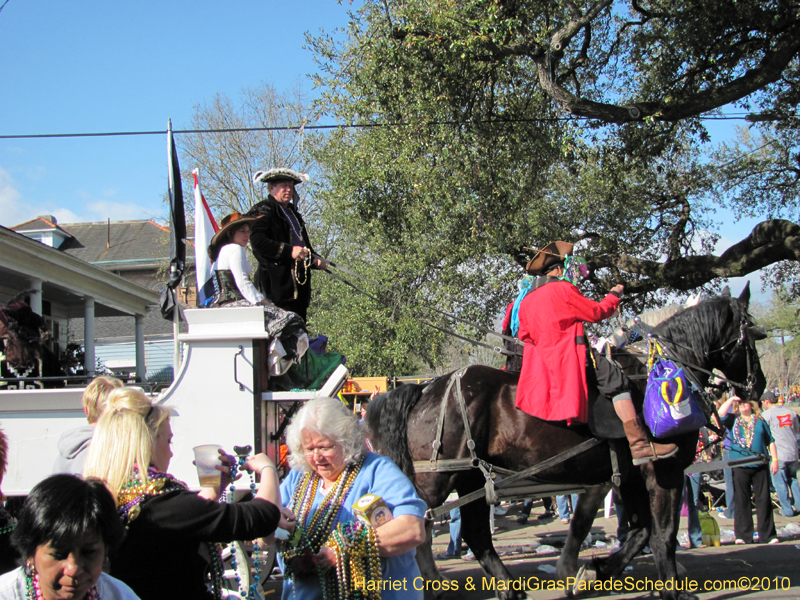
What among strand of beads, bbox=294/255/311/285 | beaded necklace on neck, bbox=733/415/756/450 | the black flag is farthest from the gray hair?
beaded necklace on neck, bbox=733/415/756/450

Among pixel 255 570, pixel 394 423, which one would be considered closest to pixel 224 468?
pixel 255 570

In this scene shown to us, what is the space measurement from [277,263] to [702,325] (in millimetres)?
3802

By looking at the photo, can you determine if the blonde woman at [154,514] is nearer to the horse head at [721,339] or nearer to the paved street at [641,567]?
the paved street at [641,567]

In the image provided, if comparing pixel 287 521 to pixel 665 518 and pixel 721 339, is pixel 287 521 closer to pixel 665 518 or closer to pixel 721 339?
pixel 665 518

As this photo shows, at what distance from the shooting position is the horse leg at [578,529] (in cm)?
571

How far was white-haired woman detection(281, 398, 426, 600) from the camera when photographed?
2.56 meters

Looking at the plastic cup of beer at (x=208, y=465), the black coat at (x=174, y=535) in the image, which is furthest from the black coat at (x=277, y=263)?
the black coat at (x=174, y=535)

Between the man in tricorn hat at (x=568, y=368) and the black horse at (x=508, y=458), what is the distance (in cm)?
23

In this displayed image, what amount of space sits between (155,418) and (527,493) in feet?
13.1

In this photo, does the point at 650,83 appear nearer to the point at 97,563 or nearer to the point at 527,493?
the point at 527,493

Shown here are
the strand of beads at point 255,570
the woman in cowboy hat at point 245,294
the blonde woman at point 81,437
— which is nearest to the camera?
the strand of beads at point 255,570

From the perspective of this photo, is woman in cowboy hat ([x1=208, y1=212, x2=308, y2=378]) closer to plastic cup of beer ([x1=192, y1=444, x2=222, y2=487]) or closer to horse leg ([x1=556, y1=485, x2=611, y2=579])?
plastic cup of beer ([x1=192, y1=444, x2=222, y2=487])

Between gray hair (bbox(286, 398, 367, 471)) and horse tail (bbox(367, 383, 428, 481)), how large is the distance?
2574mm

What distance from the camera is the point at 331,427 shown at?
2756mm
